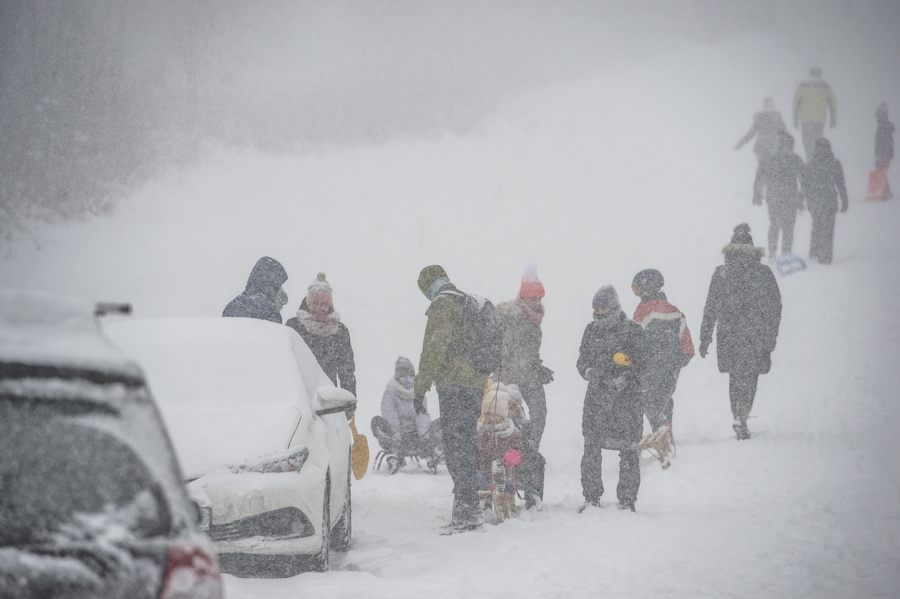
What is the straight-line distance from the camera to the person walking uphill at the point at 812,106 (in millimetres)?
17078

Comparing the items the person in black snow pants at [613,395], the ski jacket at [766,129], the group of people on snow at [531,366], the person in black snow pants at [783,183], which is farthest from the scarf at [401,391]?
the ski jacket at [766,129]

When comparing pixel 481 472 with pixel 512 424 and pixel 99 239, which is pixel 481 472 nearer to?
pixel 512 424

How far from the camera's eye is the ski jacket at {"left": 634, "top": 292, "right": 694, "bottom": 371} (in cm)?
849

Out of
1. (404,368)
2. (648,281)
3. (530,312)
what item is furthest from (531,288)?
(404,368)

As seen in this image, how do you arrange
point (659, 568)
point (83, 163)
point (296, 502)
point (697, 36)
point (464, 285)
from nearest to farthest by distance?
point (296, 502) → point (659, 568) → point (464, 285) → point (83, 163) → point (697, 36)

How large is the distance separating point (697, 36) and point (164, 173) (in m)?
29.2

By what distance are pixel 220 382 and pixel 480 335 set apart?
209cm

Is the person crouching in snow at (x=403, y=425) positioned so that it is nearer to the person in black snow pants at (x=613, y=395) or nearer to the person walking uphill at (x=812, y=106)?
the person in black snow pants at (x=613, y=395)

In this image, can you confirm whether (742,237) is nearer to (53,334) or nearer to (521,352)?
(521,352)

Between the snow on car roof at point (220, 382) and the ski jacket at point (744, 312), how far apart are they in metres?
4.91

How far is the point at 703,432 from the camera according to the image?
32.0 ft

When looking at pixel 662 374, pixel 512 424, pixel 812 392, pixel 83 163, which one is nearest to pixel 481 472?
pixel 512 424

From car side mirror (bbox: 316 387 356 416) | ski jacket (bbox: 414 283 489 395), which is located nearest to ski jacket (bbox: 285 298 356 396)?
ski jacket (bbox: 414 283 489 395)

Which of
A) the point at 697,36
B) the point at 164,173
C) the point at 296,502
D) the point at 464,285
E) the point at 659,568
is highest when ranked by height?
the point at 697,36
